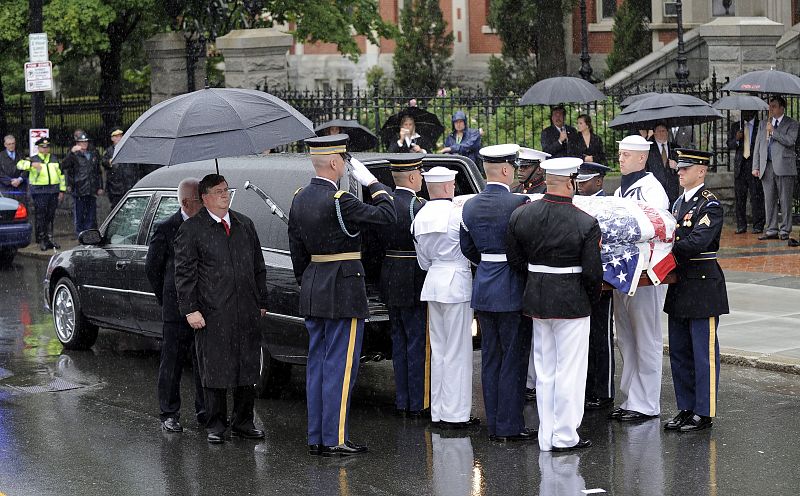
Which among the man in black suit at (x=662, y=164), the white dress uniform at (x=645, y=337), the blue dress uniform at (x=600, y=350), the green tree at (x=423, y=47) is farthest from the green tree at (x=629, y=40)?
the white dress uniform at (x=645, y=337)

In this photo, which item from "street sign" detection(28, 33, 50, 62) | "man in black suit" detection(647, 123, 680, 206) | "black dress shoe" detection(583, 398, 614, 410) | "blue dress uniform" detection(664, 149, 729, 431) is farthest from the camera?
"street sign" detection(28, 33, 50, 62)

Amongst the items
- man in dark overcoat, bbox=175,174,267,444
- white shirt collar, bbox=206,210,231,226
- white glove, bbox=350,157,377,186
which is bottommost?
man in dark overcoat, bbox=175,174,267,444

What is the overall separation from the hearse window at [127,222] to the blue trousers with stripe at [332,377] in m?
3.44

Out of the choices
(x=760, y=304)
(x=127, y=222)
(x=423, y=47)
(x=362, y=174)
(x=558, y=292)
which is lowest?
(x=760, y=304)

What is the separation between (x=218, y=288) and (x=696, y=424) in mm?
3351

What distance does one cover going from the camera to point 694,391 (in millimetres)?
9109

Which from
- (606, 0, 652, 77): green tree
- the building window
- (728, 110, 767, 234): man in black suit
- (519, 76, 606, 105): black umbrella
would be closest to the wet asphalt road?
(519, 76, 606, 105): black umbrella

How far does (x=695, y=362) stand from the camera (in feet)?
29.6

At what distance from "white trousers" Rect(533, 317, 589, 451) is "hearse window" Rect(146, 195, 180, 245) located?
3949 mm

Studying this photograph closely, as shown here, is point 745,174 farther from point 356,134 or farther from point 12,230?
point 12,230

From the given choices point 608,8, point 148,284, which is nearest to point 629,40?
point 608,8

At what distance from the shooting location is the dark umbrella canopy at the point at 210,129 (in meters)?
8.91

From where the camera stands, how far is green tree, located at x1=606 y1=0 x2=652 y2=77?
1437 inches

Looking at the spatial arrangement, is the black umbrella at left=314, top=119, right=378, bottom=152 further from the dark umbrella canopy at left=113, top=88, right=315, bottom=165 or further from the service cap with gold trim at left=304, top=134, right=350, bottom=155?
the service cap with gold trim at left=304, top=134, right=350, bottom=155
